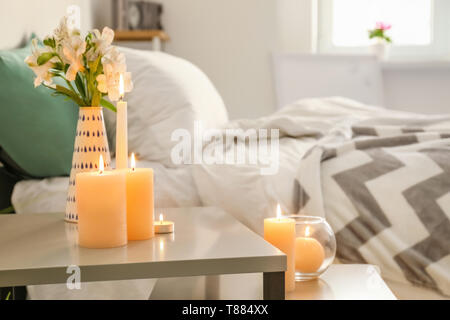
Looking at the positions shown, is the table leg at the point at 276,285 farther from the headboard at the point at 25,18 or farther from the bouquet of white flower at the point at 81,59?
the headboard at the point at 25,18

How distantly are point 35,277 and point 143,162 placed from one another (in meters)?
0.92

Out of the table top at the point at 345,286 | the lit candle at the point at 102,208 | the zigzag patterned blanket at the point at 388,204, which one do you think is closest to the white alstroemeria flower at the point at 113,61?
the lit candle at the point at 102,208

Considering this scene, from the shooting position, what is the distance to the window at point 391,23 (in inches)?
145

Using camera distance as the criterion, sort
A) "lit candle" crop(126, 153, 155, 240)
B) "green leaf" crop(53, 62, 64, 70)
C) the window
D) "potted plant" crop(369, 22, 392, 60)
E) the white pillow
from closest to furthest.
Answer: "lit candle" crop(126, 153, 155, 240)
"green leaf" crop(53, 62, 64, 70)
the white pillow
"potted plant" crop(369, 22, 392, 60)
the window

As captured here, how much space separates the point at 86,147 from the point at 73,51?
0.58 feet

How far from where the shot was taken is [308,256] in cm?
100

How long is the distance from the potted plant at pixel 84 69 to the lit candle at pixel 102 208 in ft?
0.61

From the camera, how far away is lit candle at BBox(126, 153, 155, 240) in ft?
2.79

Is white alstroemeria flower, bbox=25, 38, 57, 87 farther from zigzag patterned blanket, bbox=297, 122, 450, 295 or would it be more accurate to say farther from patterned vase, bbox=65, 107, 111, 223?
zigzag patterned blanket, bbox=297, 122, 450, 295

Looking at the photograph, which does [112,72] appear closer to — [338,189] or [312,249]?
[312,249]

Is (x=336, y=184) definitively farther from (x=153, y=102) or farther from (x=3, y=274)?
(x=3, y=274)

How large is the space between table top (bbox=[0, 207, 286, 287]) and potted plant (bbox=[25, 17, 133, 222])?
0.47 feet

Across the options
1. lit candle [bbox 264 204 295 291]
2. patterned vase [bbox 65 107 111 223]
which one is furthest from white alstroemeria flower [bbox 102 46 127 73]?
lit candle [bbox 264 204 295 291]

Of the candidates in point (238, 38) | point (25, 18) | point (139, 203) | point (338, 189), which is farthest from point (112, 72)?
point (238, 38)
